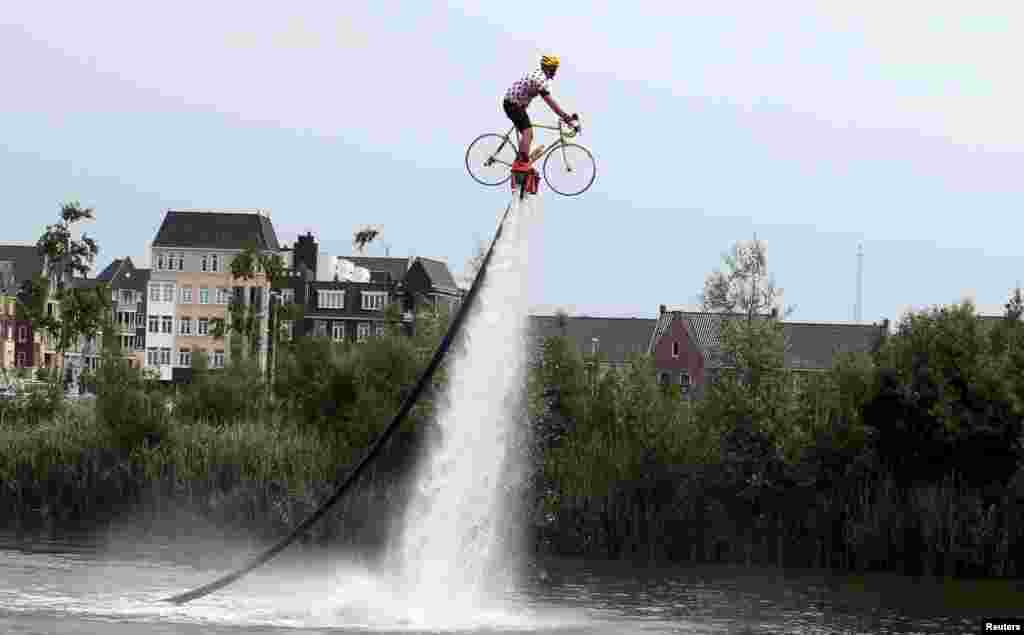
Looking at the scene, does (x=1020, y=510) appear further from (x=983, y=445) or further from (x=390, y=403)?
(x=390, y=403)

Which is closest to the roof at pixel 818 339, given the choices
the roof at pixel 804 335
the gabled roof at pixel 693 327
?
the roof at pixel 804 335

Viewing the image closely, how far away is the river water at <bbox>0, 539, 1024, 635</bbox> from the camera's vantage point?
48.9 metres

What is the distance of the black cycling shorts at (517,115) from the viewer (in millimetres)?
39094

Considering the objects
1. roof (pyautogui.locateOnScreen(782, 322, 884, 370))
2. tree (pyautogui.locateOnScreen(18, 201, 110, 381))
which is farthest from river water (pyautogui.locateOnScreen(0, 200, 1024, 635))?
roof (pyautogui.locateOnScreen(782, 322, 884, 370))

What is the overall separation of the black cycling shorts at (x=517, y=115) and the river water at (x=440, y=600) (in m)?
14.9

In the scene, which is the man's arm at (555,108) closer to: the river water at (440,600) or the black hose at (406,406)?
the black hose at (406,406)

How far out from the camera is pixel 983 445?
73.2 m

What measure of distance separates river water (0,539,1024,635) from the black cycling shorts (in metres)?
14.9

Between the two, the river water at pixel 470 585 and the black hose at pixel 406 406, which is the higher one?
the black hose at pixel 406 406

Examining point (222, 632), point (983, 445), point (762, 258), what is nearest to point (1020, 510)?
point (983, 445)

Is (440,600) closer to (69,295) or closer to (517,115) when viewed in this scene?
(517,115)

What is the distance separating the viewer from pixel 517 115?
129ft

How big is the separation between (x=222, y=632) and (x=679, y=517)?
Result: 3092 centimetres

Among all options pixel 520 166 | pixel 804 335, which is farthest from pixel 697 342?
pixel 520 166
